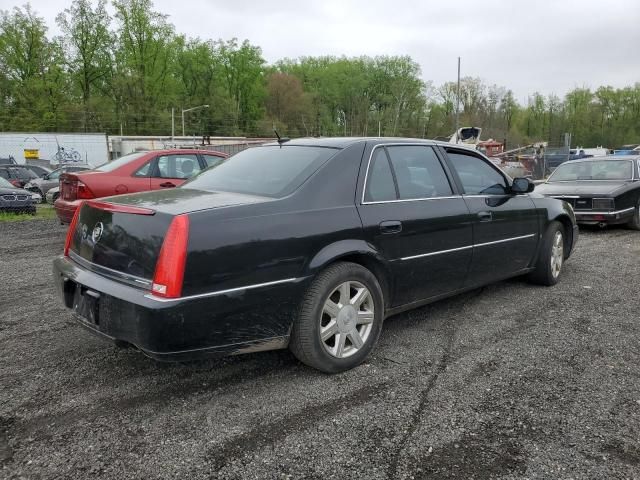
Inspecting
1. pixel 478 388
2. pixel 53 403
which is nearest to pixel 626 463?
pixel 478 388

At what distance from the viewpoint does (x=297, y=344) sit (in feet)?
10.8

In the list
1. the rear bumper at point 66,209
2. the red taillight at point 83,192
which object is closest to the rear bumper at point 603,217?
the red taillight at point 83,192

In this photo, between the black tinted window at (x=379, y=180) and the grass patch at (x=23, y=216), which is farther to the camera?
the grass patch at (x=23, y=216)

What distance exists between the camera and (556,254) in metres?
5.77

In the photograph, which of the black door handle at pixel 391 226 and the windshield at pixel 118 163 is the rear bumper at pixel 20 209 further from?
the black door handle at pixel 391 226

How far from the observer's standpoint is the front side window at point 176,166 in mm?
8531

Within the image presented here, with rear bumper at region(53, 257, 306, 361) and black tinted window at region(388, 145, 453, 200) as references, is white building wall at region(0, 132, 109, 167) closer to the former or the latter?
black tinted window at region(388, 145, 453, 200)

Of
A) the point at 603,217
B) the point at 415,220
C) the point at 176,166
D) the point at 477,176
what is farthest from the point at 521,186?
the point at 176,166

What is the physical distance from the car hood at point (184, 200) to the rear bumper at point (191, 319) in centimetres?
49

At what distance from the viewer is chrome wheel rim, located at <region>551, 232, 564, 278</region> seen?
5664mm

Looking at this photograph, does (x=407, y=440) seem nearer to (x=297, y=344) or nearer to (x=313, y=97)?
(x=297, y=344)

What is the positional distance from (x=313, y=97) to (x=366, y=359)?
69.4 meters

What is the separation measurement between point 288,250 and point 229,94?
237 ft

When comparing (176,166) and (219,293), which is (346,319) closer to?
(219,293)
